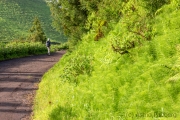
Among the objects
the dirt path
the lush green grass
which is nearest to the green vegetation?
the dirt path

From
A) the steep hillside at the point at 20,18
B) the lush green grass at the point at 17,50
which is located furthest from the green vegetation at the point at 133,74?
the steep hillside at the point at 20,18

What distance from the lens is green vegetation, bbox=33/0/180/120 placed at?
5.39 meters

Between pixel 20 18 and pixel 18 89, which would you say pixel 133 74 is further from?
pixel 20 18

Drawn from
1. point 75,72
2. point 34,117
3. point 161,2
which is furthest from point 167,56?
point 34,117

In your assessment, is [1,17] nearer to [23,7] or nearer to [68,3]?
[23,7]

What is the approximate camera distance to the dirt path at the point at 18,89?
37.5 feet

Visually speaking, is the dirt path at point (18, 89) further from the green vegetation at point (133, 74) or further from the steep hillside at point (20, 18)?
the steep hillside at point (20, 18)

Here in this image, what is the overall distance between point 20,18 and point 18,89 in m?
81.9

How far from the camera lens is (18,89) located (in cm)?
1510

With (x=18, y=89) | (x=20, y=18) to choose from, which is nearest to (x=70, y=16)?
(x=18, y=89)

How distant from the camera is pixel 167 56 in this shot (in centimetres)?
638

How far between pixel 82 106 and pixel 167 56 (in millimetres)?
2792

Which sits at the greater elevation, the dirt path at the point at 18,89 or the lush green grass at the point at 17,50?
the lush green grass at the point at 17,50

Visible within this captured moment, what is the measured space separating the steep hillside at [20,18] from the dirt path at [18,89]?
5209 centimetres
